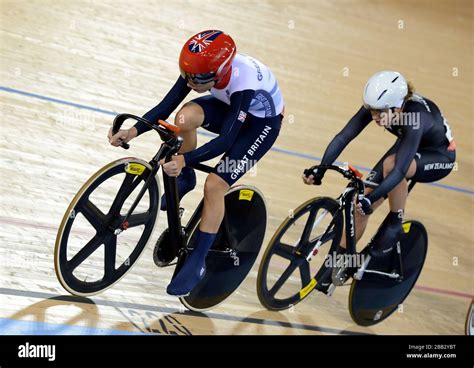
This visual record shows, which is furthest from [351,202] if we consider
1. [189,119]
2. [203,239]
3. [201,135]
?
[201,135]

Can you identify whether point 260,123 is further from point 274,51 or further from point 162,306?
point 274,51

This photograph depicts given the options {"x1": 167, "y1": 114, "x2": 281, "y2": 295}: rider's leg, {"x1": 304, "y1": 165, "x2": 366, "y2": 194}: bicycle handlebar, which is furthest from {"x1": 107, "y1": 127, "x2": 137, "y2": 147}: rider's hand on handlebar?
{"x1": 304, "y1": 165, "x2": 366, "y2": 194}: bicycle handlebar

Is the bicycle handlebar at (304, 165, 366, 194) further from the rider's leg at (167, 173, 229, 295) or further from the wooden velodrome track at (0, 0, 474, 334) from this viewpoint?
the wooden velodrome track at (0, 0, 474, 334)

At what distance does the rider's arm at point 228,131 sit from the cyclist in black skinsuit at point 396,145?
0.54m

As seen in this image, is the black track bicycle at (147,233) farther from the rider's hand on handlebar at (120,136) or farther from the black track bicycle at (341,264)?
the black track bicycle at (341,264)

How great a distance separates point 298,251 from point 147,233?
81 cm

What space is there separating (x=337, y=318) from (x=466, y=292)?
105cm

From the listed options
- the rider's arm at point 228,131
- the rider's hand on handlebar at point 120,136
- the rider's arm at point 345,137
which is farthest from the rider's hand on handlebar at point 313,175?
the rider's hand on handlebar at point 120,136

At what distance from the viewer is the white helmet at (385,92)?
397 cm

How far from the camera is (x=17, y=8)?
657 cm

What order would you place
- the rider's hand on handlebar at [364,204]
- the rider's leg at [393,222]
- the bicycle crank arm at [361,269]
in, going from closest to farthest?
the rider's hand on handlebar at [364,204], the rider's leg at [393,222], the bicycle crank arm at [361,269]

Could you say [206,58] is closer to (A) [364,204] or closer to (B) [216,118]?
(B) [216,118]

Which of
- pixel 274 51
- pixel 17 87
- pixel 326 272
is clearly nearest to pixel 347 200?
pixel 326 272
